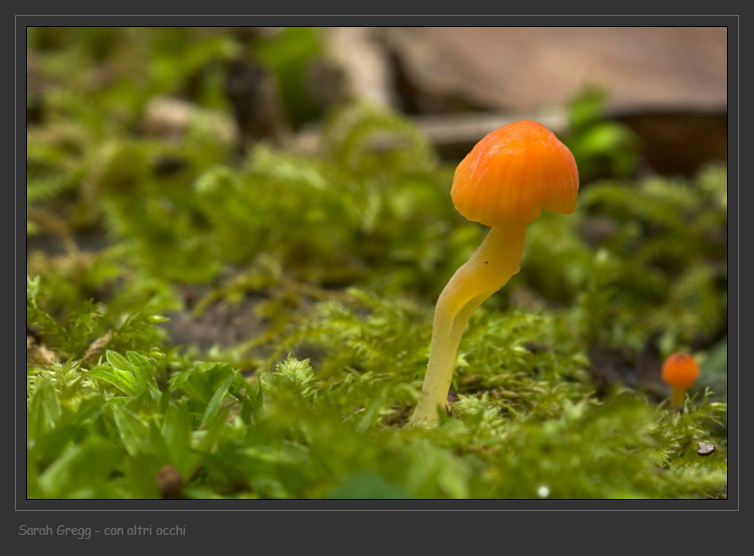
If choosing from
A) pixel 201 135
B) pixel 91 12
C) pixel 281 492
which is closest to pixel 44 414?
pixel 281 492

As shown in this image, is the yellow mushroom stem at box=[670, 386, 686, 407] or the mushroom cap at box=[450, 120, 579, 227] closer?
the mushroom cap at box=[450, 120, 579, 227]

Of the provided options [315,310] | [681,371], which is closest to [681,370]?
[681,371]

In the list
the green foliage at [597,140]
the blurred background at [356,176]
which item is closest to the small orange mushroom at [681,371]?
the blurred background at [356,176]

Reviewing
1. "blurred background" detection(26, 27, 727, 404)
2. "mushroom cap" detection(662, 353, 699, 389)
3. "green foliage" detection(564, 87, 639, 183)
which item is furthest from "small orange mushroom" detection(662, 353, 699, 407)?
"green foliage" detection(564, 87, 639, 183)

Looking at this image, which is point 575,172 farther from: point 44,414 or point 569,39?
point 569,39

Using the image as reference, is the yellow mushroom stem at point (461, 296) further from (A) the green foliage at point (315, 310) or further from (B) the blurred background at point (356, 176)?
(B) the blurred background at point (356, 176)

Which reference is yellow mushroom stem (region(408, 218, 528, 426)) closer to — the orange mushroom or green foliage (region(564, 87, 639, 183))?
the orange mushroom
